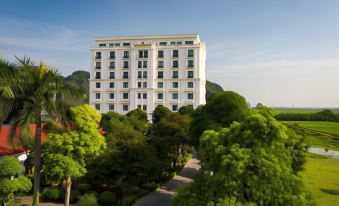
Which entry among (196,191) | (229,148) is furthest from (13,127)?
(229,148)

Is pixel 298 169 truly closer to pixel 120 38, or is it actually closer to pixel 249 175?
pixel 249 175

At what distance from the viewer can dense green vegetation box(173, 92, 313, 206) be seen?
10062 millimetres

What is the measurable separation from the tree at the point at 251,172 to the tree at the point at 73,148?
8.32 m

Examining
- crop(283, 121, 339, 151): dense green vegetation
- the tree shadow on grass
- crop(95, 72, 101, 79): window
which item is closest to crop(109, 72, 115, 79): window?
crop(95, 72, 101, 79): window

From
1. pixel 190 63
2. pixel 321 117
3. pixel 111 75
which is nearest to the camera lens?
pixel 321 117

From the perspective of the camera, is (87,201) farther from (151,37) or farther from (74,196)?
(151,37)

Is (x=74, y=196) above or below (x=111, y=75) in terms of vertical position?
below

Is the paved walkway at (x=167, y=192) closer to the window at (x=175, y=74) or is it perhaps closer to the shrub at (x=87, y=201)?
the shrub at (x=87, y=201)

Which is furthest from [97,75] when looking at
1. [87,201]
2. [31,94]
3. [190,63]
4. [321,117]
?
[31,94]

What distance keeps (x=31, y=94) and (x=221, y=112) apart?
53.2ft

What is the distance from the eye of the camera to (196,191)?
11.4m

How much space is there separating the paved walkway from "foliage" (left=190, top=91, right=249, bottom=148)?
4.82 meters

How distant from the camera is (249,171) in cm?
1024

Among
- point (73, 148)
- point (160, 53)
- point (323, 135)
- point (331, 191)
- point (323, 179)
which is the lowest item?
point (323, 179)
